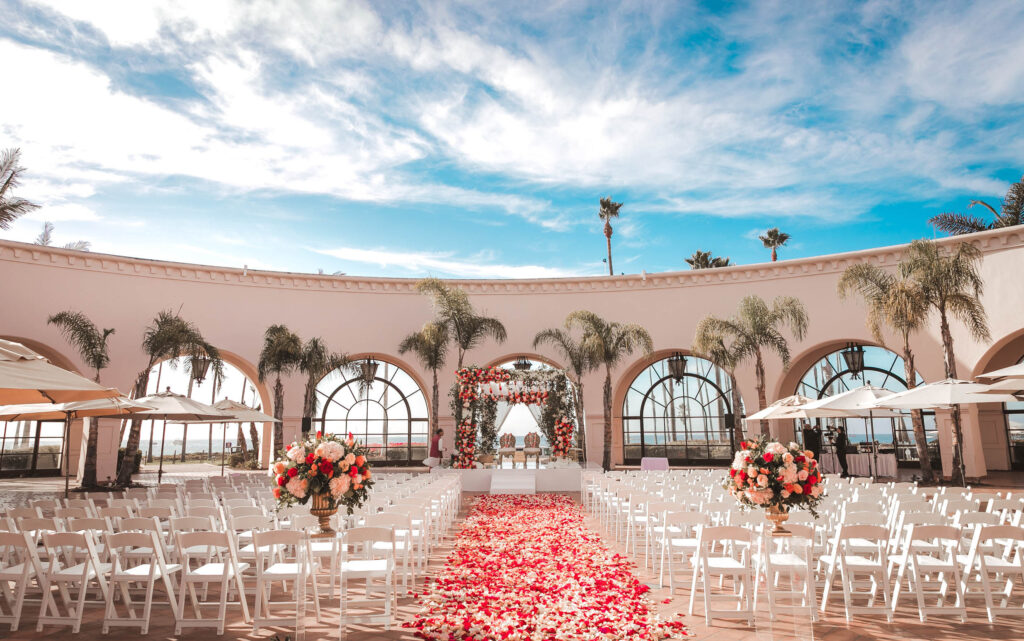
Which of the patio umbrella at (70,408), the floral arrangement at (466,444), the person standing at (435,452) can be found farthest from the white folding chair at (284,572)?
the person standing at (435,452)

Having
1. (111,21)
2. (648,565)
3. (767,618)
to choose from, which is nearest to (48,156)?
(111,21)

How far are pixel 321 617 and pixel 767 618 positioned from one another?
150 inches

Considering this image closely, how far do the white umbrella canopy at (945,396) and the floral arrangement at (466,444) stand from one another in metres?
10.3

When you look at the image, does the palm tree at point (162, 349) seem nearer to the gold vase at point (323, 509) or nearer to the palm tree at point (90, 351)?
the palm tree at point (90, 351)

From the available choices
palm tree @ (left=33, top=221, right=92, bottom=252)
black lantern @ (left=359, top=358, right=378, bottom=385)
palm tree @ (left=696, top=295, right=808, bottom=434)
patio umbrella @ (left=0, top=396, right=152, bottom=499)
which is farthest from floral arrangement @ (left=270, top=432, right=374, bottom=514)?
palm tree @ (left=33, top=221, right=92, bottom=252)

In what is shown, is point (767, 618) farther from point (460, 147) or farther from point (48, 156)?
point (48, 156)

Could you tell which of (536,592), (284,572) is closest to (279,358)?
(284,572)

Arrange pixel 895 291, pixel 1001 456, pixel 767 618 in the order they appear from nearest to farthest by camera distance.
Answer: pixel 767 618 → pixel 895 291 → pixel 1001 456

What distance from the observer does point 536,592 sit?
6188 mm

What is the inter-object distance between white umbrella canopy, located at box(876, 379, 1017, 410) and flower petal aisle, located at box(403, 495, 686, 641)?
499 centimetres

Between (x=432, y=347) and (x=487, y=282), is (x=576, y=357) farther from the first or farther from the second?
(x=487, y=282)

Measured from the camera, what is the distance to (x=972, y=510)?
6965 millimetres

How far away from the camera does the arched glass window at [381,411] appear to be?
2236 centimetres

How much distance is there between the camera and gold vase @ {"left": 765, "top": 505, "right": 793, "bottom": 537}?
502 centimetres
